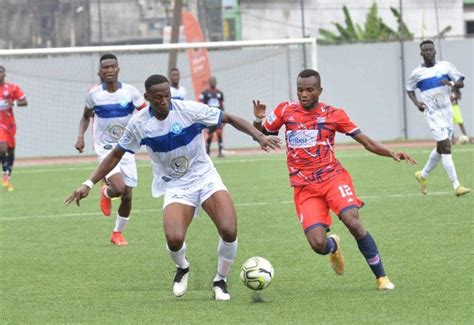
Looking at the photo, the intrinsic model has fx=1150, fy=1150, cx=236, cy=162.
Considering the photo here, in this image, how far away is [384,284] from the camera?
Answer: 976 centimetres

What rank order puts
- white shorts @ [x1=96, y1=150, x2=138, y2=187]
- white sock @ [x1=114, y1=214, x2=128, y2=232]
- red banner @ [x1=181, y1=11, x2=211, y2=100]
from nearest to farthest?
white sock @ [x1=114, y1=214, x2=128, y2=232], white shorts @ [x1=96, y1=150, x2=138, y2=187], red banner @ [x1=181, y1=11, x2=211, y2=100]

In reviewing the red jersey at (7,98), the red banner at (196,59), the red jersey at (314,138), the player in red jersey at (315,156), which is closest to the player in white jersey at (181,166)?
the player in red jersey at (315,156)

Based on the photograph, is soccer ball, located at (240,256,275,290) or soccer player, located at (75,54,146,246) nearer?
soccer ball, located at (240,256,275,290)

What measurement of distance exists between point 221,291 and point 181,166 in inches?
45.2

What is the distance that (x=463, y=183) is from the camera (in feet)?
64.9

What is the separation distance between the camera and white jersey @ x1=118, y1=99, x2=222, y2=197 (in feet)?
32.4

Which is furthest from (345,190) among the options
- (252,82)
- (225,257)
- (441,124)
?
(252,82)

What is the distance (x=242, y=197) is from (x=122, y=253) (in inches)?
265

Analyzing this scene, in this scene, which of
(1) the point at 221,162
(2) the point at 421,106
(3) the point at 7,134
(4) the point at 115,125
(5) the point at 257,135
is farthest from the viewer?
(1) the point at 221,162

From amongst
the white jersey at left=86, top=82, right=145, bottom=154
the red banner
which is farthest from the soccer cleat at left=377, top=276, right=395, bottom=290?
the red banner

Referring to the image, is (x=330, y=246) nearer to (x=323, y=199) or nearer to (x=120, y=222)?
(x=323, y=199)

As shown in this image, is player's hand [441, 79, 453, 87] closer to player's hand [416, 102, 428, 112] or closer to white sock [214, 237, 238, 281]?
player's hand [416, 102, 428, 112]

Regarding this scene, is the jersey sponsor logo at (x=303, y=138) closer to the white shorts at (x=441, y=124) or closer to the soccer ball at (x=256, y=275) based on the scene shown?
the soccer ball at (x=256, y=275)

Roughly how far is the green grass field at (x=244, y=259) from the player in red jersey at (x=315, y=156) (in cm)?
55
